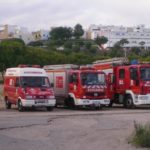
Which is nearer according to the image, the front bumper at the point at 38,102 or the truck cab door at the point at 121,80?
the front bumper at the point at 38,102

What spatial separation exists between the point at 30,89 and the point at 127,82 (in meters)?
5.91

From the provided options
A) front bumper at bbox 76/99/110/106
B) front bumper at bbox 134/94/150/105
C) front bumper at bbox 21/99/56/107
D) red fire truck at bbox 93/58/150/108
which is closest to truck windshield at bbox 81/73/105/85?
front bumper at bbox 76/99/110/106

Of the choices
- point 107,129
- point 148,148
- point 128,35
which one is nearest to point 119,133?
point 107,129

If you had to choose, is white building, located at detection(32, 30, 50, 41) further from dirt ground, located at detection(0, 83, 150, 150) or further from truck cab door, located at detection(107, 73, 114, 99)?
dirt ground, located at detection(0, 83, 150, 150)

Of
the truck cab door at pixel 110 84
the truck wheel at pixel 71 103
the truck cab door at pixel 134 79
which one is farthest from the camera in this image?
the truck cab door at pixel 110 84

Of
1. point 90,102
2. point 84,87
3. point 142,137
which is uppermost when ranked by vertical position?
point 84,87

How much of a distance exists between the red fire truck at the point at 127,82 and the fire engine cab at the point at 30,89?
4.30 metres

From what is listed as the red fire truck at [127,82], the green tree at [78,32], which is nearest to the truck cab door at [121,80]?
the red fire truck at [127,82]

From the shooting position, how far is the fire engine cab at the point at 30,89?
27891 millimetres

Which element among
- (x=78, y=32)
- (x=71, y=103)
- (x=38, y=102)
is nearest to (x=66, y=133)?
(x=38, y=102)

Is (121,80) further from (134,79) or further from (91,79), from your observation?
A: (91,79)

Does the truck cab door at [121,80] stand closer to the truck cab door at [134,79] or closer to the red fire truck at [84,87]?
the truck cab door at [134,79]

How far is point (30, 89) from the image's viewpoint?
28.0 metres

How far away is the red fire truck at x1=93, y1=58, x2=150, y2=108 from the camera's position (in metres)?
29.4
